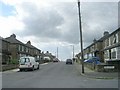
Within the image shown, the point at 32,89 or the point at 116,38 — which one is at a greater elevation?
the point at 116,38

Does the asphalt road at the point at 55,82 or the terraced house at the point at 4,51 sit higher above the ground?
the terraced house at the point at 4,51

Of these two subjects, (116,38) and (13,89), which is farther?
(116,38)

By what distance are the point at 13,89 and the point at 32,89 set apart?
1.00 meters

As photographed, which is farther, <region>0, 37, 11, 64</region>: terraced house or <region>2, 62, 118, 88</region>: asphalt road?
<region>0, 37, 11, 64</region>: terraced house

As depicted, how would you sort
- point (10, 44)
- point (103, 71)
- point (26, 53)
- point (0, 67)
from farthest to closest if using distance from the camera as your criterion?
point (26, 53), point (10, 44), point (0, 67), point (103, 71)

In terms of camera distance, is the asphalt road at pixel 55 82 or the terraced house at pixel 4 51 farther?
the terraced house at pixel 4 51

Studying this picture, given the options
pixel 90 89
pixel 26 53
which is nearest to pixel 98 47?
pixel 26 53

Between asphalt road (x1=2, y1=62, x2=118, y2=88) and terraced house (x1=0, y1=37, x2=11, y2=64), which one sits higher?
terraced house (x1=0, y1=37, x2=11, y2=64)

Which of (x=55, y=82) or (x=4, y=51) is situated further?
(x=4, y=51)

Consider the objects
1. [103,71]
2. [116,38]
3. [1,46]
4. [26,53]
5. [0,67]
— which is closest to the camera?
[103,71]

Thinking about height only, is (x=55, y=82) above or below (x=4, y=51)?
below

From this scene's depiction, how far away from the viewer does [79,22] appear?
1141 inches

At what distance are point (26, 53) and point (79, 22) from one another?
2079 inches

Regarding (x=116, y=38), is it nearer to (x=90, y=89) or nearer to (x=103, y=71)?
(x=103, y=71)
